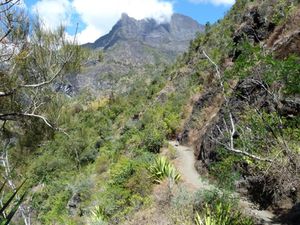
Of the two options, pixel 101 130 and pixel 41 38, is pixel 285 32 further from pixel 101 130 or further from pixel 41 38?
pixel 101 130

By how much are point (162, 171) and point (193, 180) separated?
1.28m

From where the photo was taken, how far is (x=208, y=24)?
128 feet

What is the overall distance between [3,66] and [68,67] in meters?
2.28

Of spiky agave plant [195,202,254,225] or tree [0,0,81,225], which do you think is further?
spiky agave plant [195,202,254,225]

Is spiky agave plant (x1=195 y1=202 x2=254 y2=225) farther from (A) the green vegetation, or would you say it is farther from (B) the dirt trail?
(B) the dirt trail

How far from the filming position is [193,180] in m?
14.9

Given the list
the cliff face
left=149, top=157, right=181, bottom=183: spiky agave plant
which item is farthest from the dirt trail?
left=149, top=157, right=181, bottom=183: spiky agave plant

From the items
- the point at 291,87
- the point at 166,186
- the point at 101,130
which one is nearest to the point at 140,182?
the point at 166,186

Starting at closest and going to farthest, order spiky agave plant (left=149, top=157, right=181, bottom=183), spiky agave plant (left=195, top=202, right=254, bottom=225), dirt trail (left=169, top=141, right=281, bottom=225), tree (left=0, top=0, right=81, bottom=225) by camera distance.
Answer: tree (left=0, top=0, right=81, bottom=225) → spiky agave plant (left=195, top=202, right=254, bottom=225) → dirt trail (left=169, top=141, right=281, bottom=225) → spiky agave plant (left=149, top=157, right=181, bottom=183)

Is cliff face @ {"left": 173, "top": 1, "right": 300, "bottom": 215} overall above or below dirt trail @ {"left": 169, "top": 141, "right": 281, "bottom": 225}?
above

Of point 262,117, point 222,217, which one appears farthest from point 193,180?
point 262,117

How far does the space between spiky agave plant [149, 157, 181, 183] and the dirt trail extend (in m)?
0.55

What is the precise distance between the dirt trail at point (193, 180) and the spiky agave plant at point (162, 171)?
0.55m

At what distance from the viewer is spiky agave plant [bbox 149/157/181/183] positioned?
14.4 meters
